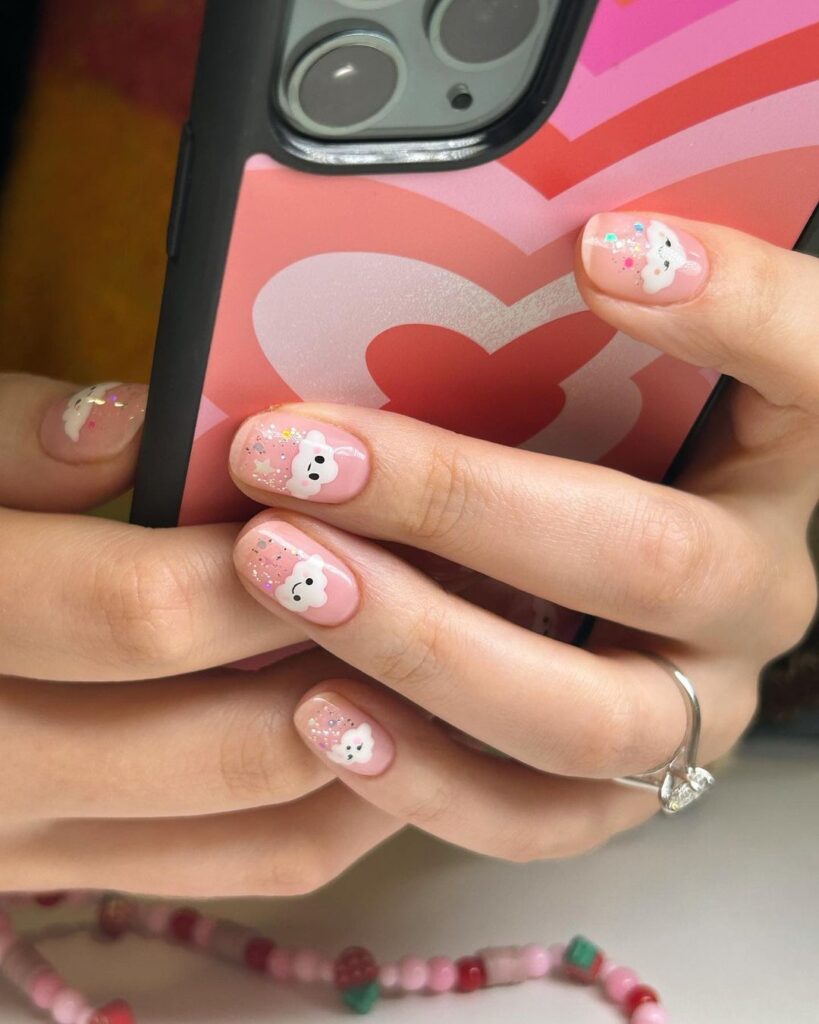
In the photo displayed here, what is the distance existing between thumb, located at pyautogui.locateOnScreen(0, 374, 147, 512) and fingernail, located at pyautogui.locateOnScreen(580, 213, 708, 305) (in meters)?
0.16

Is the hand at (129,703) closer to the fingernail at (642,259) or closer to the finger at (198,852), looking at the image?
the finger at (198,852)

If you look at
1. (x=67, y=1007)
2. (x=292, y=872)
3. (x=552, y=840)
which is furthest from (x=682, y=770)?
(x=67, y=1007)

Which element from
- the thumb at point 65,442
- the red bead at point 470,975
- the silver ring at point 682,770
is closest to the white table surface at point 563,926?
the red bead at point 470,975

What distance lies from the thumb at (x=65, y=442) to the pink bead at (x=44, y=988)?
20cm

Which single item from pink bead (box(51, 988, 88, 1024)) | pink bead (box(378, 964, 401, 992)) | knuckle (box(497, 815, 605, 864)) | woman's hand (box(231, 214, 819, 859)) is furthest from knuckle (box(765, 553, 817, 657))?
pink bead (box(51, 988, 88, 1024))

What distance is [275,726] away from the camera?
38cm

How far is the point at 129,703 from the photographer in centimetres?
38

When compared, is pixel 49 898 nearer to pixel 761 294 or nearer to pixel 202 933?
pixel 202 933

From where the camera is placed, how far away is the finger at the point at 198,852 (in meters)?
0.42

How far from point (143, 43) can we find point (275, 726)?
30 centimetres

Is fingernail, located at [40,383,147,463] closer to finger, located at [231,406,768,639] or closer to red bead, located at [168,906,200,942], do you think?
finger, located at [231,406,768,639]

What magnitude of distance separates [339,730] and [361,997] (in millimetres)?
139

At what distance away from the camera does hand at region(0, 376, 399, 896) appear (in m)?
0.34

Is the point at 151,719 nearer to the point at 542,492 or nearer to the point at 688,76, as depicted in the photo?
the point at 542,492
